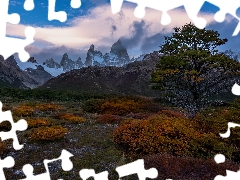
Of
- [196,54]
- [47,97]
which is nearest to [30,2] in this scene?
[196,54]

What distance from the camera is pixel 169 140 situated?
17.7m

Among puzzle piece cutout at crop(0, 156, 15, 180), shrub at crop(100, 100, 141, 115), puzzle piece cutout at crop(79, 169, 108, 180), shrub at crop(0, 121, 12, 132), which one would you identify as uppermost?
shrub at crop(100, 100, 141, 115)

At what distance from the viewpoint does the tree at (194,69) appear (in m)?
30.3

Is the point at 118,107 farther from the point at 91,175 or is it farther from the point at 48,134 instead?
the point at 91,175

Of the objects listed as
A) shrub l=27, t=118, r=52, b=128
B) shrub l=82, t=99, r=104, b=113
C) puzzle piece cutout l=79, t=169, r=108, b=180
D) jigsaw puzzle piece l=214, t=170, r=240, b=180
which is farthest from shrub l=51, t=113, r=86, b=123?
jigsaw puzzle piece l=214, t=170, r=240, b=180

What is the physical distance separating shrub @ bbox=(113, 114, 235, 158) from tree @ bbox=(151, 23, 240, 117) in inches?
458

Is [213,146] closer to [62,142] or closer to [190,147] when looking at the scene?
[190,147]

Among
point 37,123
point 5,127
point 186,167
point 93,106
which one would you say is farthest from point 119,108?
point 186,167

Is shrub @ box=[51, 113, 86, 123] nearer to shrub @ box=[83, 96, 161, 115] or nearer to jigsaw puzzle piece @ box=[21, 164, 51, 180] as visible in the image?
shrub @ box=[83, 96, 161, 115]

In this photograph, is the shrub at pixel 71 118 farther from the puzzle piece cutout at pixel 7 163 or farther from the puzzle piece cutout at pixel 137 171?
the puzzle piece cutout at pixel 137 171

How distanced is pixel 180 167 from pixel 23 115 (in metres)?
21.8

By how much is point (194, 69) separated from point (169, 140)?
15.3 meters

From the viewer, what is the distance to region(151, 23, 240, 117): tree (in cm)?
3028

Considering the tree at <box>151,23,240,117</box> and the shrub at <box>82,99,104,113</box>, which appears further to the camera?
the shrub at <box>82,99,104,113</box>
